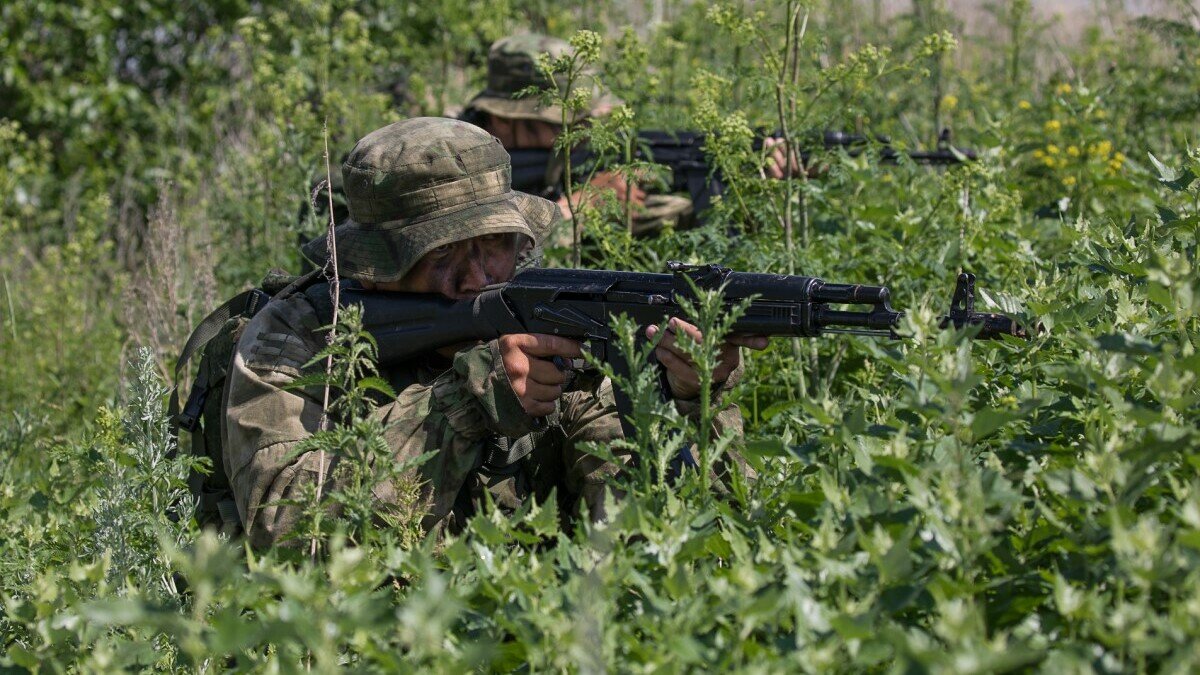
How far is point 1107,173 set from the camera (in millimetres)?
5117

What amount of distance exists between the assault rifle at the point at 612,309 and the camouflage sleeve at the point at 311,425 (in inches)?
4.2

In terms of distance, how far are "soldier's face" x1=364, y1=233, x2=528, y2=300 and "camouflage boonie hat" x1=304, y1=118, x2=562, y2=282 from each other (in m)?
0.06

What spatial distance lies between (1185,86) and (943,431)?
204 inches

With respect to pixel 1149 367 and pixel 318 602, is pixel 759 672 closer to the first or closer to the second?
pixel 318 602

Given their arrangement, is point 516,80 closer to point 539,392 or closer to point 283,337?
point 283,337

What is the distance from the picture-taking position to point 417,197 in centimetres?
327

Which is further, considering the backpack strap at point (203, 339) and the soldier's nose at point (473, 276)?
the backpack strap at point (203, 339)

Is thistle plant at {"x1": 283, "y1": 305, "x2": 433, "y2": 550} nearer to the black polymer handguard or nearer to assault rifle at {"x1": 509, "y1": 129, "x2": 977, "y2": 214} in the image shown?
the black polymer handguard

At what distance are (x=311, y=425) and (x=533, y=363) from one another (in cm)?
59

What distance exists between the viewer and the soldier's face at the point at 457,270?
330cm

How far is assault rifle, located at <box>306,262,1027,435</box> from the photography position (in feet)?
8.52

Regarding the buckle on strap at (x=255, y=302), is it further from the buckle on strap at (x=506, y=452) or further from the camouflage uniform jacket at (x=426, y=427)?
the buckle on strap at (x=506, y=452)

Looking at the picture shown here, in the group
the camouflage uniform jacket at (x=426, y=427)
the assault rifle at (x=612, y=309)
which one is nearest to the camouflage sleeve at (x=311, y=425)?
the camouflage uniform jacket at (x=426, y=427)

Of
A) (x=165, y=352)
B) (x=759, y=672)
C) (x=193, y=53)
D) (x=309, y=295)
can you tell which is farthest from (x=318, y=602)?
(x=193, y=53)
